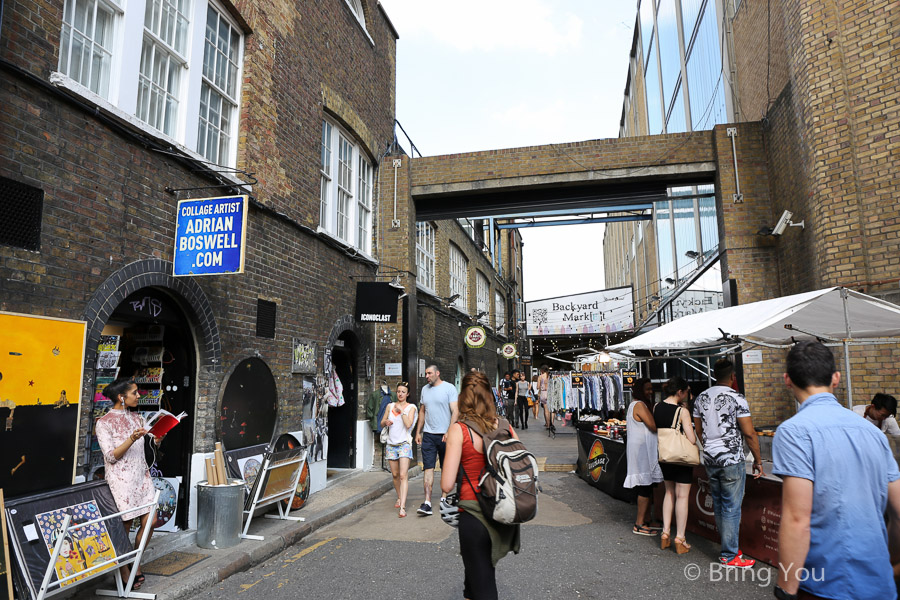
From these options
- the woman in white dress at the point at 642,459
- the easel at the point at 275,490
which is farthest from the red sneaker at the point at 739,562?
the easel at the point at 275,490

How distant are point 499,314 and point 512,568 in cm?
2330

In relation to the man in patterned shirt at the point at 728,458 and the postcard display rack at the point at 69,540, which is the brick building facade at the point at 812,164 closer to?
the man in patterned shirt at the point at 728,458

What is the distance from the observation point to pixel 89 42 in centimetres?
534

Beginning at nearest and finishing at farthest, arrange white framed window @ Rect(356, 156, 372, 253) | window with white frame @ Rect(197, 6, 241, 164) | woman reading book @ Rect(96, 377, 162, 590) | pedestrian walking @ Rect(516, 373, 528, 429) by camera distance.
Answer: woman reading book @ Rect(96, 377, 162, 590) → window with white frame @ Rect(197, 6, 241, 164) → white framed window @ Rect(356, 156, 372, 253) → pedestrian walking @ Rect(516, 373, 528, 429)

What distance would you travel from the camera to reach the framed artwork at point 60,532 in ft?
12.3

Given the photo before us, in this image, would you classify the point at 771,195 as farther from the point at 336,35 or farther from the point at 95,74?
the point at 95,74

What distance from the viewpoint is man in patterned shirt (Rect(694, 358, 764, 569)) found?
5.18 m

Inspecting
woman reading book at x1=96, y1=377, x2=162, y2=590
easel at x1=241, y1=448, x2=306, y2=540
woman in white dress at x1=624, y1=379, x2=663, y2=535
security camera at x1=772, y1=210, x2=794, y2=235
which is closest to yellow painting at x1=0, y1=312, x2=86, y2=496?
woman reading book at x1=96, y1=377, x2=162, y2=590

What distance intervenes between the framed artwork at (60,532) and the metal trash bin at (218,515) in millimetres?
1209

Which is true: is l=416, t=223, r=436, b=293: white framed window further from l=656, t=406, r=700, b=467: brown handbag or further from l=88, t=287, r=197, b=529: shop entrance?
l=656, t=406, r=700, b=467: brown handbag

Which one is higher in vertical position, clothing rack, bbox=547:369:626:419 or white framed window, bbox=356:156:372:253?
white framed window, bbox=356:156:372:253

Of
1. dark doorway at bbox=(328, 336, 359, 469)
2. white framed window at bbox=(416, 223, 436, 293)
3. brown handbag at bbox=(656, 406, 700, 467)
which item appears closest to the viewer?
brown handbag at bbox=(656, 406, 700, 467)

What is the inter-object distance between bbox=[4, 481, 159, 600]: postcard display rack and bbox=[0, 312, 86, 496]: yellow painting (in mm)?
293

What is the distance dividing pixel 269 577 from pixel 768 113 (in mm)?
10991
